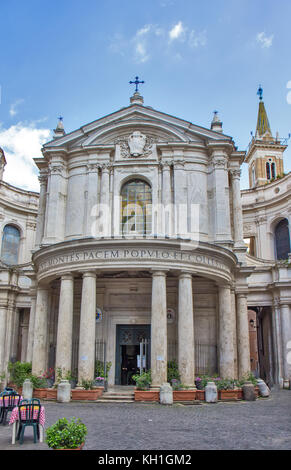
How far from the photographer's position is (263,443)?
1080 cm

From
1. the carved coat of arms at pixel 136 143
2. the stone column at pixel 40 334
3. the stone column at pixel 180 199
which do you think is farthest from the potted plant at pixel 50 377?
the carved coat of arms at pixel 136 143

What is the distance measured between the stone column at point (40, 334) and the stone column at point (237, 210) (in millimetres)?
10997

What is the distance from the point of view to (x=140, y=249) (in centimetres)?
2025

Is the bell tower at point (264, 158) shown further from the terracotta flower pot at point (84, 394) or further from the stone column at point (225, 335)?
the terracotta flower pot at point (84, 394)

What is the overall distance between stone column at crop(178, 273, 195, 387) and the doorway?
14.3ft

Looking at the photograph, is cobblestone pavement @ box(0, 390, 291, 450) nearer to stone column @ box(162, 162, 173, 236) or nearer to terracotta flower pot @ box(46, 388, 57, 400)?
terracotta flower pot @ box(46, 388, 57, 400)

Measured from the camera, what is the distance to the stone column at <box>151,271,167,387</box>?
63.5 ft

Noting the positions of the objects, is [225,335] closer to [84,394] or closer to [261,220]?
[84,394]

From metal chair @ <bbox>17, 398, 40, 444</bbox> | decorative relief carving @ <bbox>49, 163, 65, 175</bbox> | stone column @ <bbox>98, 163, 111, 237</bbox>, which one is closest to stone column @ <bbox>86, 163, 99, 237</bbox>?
stone column @ <bbox>98, 163, 111, 237</bbox>

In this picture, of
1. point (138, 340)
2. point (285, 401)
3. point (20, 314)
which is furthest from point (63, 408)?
point (20, 314)

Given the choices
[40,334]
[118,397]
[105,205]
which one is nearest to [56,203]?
[105,205]

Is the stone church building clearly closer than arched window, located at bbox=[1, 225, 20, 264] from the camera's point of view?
Yes

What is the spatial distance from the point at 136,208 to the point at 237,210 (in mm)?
5933

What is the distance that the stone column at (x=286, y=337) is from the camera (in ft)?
95.7
